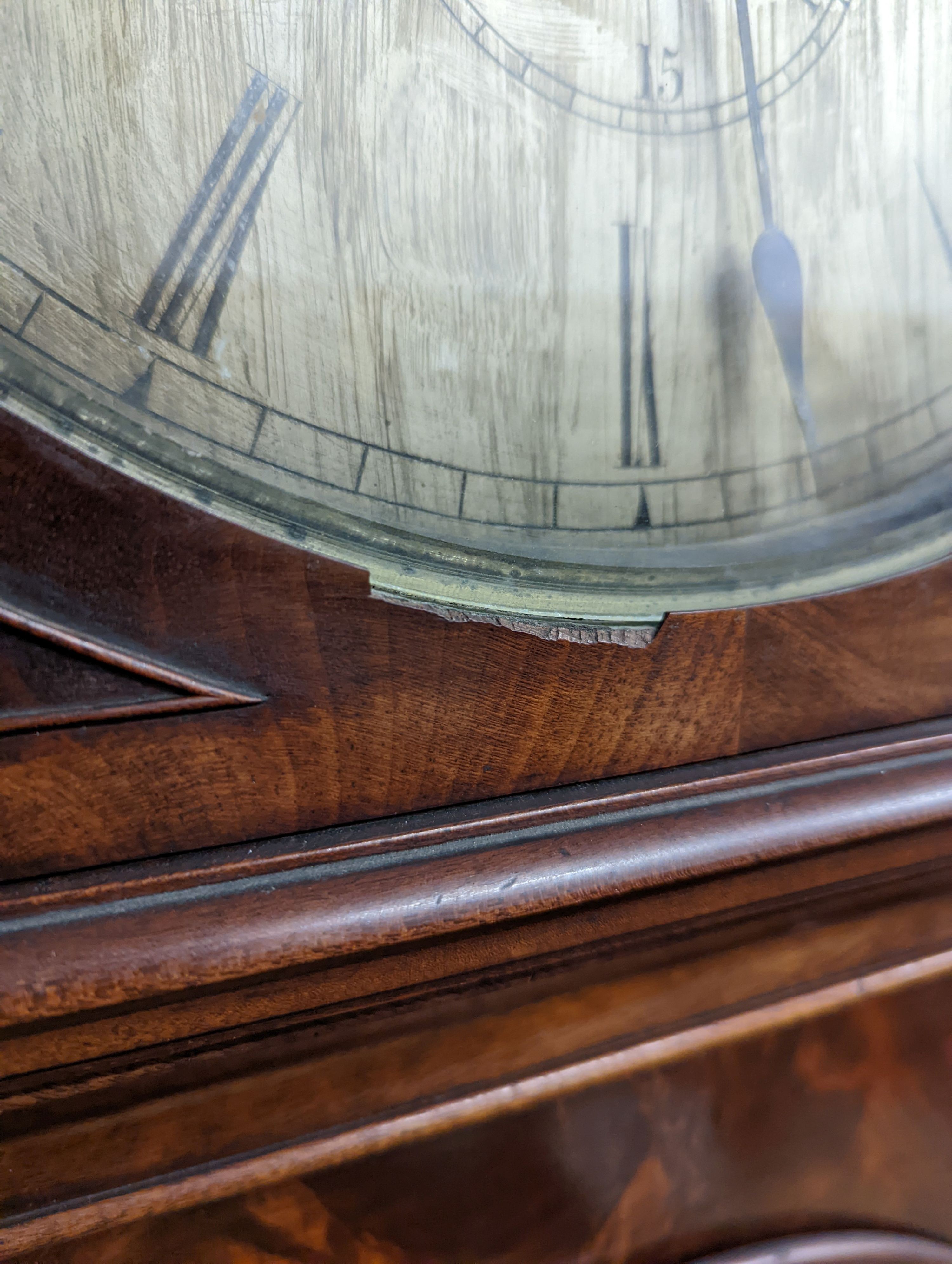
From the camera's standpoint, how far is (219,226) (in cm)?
25

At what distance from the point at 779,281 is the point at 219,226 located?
0.20 meters

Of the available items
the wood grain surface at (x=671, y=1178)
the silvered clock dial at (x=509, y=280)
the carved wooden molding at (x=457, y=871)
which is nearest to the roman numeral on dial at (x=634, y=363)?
the silvered clock dial at (x=509, y=280)

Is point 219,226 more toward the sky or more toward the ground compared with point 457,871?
more toward the sky

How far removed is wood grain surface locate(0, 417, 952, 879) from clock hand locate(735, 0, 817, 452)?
77mm

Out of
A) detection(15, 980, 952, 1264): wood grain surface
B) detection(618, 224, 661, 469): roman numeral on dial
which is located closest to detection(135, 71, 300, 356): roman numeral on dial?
detection(618, 224, 661, 469): roman numeral on dial

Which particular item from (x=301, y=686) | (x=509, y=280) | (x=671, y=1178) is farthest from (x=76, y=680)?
(x=671, y=1178)

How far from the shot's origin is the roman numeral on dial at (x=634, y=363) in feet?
1.02

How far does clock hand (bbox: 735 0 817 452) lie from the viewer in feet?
1.07

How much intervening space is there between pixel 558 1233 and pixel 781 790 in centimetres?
18

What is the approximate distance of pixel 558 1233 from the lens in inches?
13.2

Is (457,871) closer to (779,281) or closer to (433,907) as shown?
(433,907)

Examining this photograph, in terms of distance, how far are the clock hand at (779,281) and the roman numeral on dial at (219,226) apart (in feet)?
0.55

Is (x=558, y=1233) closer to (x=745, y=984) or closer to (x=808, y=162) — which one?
(x=745, y=984)

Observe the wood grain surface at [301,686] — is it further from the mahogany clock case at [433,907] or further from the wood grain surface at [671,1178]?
the wood grain surface at [671,1178]
